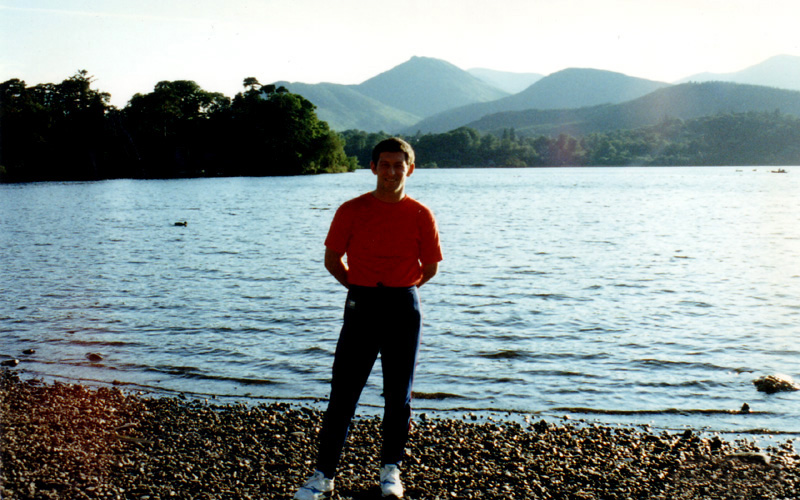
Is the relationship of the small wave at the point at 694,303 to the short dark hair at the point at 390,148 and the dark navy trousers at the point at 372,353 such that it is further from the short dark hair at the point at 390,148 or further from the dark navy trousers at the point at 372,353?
the short dark hair at the point at 390,148

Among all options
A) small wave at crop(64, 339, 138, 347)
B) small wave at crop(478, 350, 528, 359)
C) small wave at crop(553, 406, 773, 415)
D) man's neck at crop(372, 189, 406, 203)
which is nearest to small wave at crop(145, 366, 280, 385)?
small wave at crop(64, 339, 138, 347)

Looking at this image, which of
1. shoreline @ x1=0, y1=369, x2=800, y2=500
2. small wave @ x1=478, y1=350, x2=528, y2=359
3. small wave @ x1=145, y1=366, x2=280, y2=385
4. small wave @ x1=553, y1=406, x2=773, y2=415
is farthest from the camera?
small wave @ x1=478, y1=350, x2=528, y2=359

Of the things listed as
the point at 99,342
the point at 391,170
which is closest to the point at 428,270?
the point at 391,170

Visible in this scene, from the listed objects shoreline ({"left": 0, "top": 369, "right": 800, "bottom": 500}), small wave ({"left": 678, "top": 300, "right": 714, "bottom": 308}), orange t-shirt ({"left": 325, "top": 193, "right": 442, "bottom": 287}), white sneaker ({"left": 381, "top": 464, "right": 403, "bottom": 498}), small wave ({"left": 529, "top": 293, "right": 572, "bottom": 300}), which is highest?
orange t-shirt ({"left": 325, "top": 193, "right": 442, "bottom": 287})

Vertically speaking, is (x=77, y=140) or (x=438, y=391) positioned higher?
(x=77, y=140)

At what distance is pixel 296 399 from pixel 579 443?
13.8 ft

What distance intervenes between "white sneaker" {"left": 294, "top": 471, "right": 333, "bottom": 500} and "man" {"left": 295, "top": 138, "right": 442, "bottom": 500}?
0.4 inches

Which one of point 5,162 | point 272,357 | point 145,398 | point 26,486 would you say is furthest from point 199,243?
point 5,162

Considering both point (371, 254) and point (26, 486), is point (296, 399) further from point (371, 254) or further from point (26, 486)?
point (371, 254)

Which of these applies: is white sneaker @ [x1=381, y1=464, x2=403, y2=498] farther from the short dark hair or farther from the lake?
the lake

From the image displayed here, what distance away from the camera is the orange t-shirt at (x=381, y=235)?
5707 millimetres

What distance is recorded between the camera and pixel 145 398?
32.2 ft

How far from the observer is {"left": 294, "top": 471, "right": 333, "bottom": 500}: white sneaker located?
19.9 ft

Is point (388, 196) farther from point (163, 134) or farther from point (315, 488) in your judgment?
point (163, 134)
